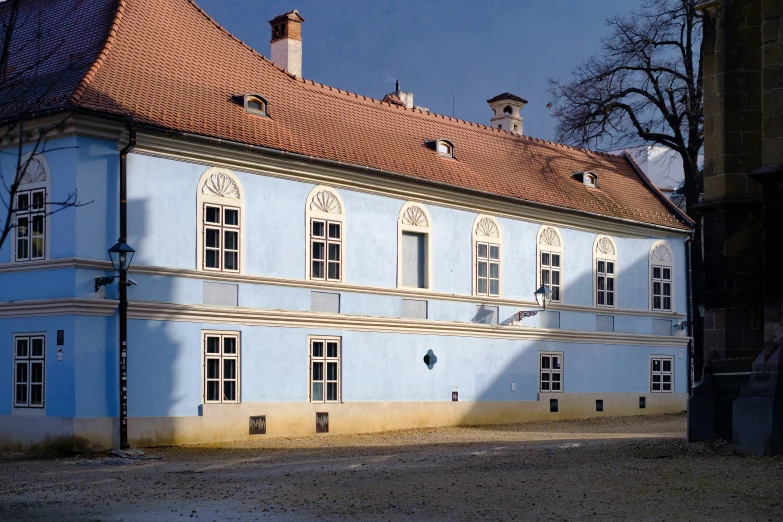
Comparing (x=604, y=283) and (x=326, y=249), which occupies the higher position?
(x=326, y=249)

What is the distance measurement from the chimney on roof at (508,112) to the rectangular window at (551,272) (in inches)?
334

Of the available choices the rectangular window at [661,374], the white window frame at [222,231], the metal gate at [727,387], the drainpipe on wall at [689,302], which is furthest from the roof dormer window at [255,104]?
the drainpipe on wall at [689,302]

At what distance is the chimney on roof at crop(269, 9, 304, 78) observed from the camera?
32094 mm

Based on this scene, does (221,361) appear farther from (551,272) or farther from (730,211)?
(551,272)

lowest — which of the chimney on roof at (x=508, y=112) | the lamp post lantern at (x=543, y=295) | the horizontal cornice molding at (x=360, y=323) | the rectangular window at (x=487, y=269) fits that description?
the horizontal cornice molding at (x=360, y=323)

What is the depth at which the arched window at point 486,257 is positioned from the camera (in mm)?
30844

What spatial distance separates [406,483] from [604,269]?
20.9 m

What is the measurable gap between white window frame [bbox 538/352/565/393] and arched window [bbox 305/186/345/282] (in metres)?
8.20

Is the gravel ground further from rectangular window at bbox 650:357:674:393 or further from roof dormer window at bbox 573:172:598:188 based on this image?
roof dormer window at bbox 573:172:598:188

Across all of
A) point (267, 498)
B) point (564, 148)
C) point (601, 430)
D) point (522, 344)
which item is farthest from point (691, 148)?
point (267, 498)

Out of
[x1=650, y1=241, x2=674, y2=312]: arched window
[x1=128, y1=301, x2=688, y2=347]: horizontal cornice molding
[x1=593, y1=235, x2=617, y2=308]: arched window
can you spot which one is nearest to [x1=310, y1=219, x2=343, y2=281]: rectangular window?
[x1=128, y1=301, x2=688, y2=347]: horizontal cornice molding

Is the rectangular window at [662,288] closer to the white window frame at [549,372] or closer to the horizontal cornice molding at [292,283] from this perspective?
the horizontal cornice molding at [292,283]

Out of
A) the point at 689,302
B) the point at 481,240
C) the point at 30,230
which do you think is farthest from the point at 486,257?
the point at 30,230

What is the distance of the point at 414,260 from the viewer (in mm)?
29266
